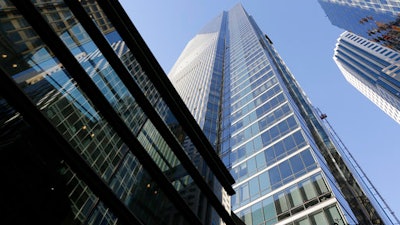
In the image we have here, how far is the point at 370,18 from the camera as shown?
12269 centimetres

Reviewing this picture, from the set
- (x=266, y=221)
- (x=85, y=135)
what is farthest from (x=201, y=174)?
(x=266, y=221)

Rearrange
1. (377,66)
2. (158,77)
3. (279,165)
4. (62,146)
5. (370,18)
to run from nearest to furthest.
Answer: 1. (62,146)
2. (158,77)
3. (279,165)
4. (377,66)
5. (370,18)

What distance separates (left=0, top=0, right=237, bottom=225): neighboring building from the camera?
9102 millimetres

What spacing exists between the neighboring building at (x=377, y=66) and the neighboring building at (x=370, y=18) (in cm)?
541

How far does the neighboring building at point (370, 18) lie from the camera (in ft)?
327

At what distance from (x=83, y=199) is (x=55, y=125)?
3.01m

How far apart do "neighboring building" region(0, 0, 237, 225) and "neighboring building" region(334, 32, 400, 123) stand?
113m

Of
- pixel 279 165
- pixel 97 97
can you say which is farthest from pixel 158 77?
pixel 279 165

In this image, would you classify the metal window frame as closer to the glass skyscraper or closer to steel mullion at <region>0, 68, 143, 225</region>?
steel mullion at <region>0, 68, 143, 225</region>

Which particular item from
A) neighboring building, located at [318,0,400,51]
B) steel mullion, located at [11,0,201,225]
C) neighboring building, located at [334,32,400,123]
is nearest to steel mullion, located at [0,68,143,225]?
steel mullion, located at [11,0,201,225]

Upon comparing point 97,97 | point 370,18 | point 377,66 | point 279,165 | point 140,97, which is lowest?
point 377,66

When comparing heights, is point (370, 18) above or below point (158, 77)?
below

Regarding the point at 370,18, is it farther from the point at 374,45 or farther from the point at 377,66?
the point at 377,66

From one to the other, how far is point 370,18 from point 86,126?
14133 centimetres
